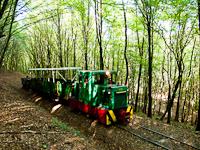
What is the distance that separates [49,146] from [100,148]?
226cm

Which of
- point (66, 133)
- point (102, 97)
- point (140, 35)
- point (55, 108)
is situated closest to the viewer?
point (66, 133)

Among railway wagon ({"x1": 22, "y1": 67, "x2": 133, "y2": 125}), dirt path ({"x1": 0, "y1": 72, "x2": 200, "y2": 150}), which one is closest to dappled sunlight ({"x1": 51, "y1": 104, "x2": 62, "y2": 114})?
dirt path ({"x1": 0, "y1": 72, "x2": 200, "y2": 150})

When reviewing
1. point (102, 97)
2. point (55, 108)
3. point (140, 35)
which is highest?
point (140, 35)

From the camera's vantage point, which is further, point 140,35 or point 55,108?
point 140,35

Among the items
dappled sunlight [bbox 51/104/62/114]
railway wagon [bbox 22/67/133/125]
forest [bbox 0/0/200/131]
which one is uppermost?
forest [bbox 0/0/200/131]

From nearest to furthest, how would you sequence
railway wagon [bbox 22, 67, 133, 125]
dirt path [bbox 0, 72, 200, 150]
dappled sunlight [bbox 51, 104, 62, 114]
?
dirt path [bbox 0, 72, 200, 150] → railway wagon [bbox 22, 67, 133, 125] → dappled sunlight [bbox 51, 104, 62, 114]

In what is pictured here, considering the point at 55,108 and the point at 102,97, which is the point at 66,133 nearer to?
the point at 102,97

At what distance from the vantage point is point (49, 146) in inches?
148

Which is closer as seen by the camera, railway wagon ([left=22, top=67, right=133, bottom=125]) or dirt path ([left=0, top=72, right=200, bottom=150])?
dirt path ([left=0, top=72, right=200, bottom=150])

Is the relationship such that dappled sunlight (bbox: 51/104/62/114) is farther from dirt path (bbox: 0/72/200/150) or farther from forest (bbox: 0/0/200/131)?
forest (bbox: 0/0/200/131)

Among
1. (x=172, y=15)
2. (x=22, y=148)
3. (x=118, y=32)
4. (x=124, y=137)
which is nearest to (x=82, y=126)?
(x=124, y=137)

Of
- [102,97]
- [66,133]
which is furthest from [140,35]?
[66,133]

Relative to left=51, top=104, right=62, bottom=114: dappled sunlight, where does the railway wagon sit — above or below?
above

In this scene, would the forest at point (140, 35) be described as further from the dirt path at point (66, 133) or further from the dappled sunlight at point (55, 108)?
the dappled sunlight at point (55, 108)
